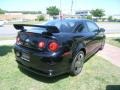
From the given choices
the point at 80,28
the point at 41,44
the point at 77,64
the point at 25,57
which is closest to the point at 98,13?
the point at 80,28

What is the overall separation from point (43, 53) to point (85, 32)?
2.06 meters

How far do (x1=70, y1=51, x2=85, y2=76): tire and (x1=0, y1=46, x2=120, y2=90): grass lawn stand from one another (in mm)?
140

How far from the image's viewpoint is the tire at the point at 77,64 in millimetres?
4850

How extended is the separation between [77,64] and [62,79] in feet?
1.97

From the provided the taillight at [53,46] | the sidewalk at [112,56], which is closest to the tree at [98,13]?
the sidewalk at [112,56]

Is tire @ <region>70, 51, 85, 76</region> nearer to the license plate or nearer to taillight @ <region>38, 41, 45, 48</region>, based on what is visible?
taillight @ <region>38, 41, 45, 48</region>

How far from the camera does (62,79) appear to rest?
4.91 meters

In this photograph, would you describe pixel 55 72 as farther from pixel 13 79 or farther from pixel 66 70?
pixel 13 79

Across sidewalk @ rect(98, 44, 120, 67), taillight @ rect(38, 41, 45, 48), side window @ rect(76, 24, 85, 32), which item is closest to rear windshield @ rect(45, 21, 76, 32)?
side window @ rect(76, 24, 85, 32)

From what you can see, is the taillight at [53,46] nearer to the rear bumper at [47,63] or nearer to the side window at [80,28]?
the rear bumper at [47,63]

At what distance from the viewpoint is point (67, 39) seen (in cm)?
452

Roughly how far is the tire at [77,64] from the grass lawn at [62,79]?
140 millimetres

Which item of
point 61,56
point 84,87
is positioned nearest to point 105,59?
point 84,87

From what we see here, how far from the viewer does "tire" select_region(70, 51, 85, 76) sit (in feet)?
15.9
